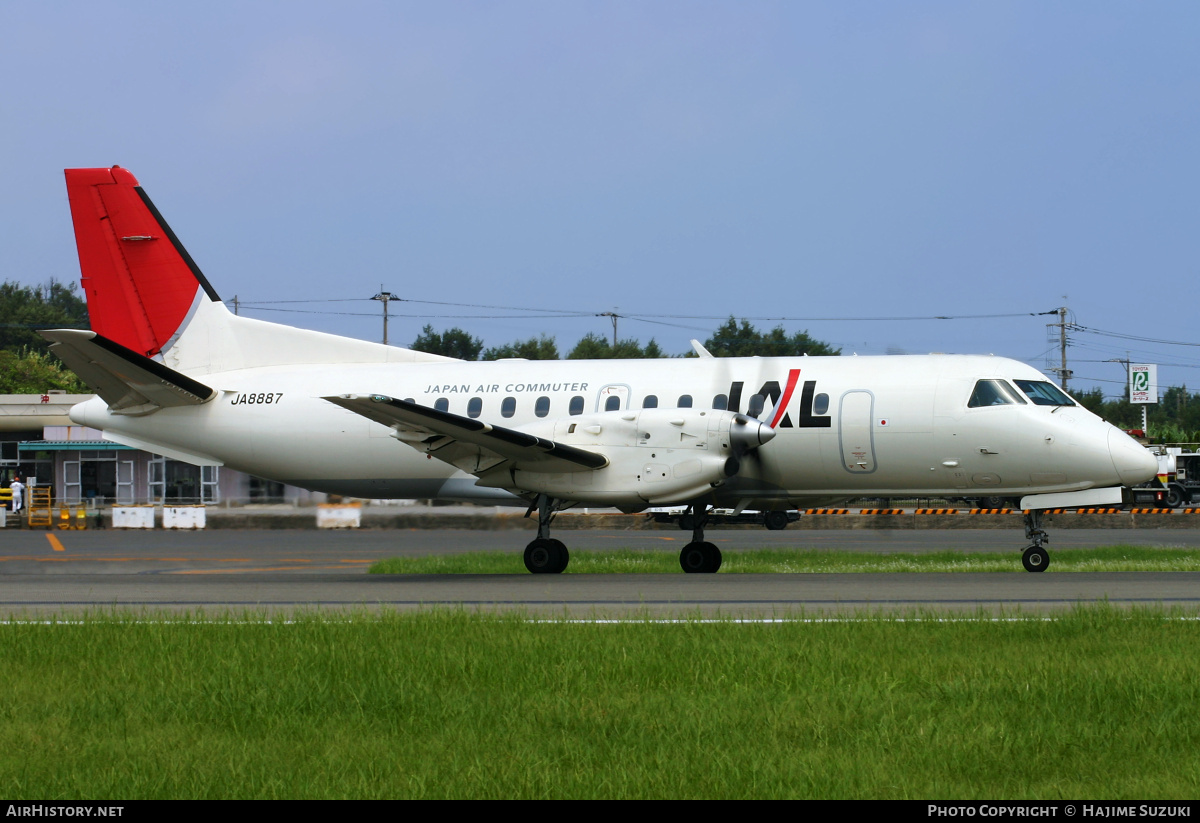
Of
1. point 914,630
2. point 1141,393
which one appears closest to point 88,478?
point 914,630

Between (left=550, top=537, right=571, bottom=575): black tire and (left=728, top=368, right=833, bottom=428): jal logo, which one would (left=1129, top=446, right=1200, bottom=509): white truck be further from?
(left=550, top=537, right=571, bottom=575): black tire

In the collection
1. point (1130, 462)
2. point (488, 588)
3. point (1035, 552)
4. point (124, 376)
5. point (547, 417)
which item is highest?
point (124, 376)

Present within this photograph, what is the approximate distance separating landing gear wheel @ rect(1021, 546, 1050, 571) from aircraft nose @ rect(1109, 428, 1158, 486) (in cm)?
150

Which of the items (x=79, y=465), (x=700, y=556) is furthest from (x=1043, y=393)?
(x=79, y=465)

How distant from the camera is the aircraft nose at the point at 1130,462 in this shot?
17.0m

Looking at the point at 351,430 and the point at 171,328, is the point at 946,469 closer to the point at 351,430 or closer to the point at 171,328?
the point at 351,430

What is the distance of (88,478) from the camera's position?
189 feet

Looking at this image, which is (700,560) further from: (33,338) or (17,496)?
(33,338)

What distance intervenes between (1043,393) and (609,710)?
12.6 meters

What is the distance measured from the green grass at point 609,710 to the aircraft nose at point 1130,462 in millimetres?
6554

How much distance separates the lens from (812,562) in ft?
74.4

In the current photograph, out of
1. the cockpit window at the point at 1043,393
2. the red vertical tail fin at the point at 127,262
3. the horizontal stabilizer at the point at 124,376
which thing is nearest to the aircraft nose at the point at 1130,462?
the cockpit window at the point at 1043,393

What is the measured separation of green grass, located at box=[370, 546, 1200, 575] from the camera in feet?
67.1

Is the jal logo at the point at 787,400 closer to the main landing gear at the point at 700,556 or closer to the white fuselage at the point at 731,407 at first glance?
the white fuselage at the point at 731,407
